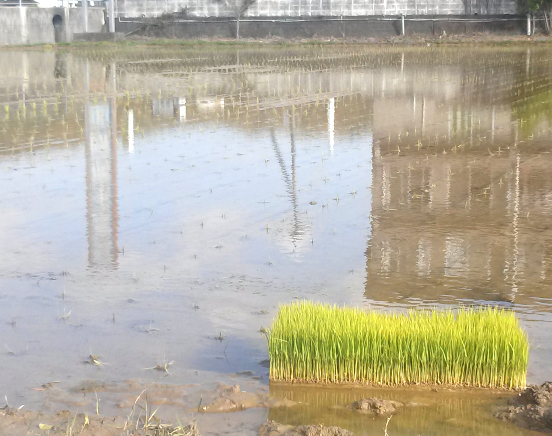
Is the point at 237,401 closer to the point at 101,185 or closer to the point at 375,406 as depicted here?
the point at 375,406

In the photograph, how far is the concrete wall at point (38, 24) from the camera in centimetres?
4284

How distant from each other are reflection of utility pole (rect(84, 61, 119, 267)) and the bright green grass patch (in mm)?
2598

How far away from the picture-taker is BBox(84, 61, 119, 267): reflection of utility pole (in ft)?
23.6

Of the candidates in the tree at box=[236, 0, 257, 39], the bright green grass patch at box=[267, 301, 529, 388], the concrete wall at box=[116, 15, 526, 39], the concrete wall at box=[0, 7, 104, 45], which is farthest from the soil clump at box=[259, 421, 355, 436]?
the concrete wall at box=[0, 7, 104, 45]

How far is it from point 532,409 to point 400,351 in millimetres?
749

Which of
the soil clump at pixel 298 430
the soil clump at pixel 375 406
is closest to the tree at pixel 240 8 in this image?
the soil clump at pixel 375 406

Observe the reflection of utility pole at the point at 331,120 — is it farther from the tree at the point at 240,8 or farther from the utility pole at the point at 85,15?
the tree at the point at 240,8

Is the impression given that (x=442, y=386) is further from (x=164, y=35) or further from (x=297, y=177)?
(x=164, y=35)

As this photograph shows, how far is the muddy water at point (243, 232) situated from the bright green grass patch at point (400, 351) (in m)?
0.14

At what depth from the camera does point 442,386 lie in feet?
15.1

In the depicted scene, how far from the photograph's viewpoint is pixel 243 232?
777 centimetres

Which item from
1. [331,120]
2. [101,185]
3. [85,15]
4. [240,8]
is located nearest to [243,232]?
[101,185]

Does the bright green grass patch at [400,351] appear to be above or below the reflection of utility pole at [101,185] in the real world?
below

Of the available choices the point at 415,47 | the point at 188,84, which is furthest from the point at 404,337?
the point at 415,47
